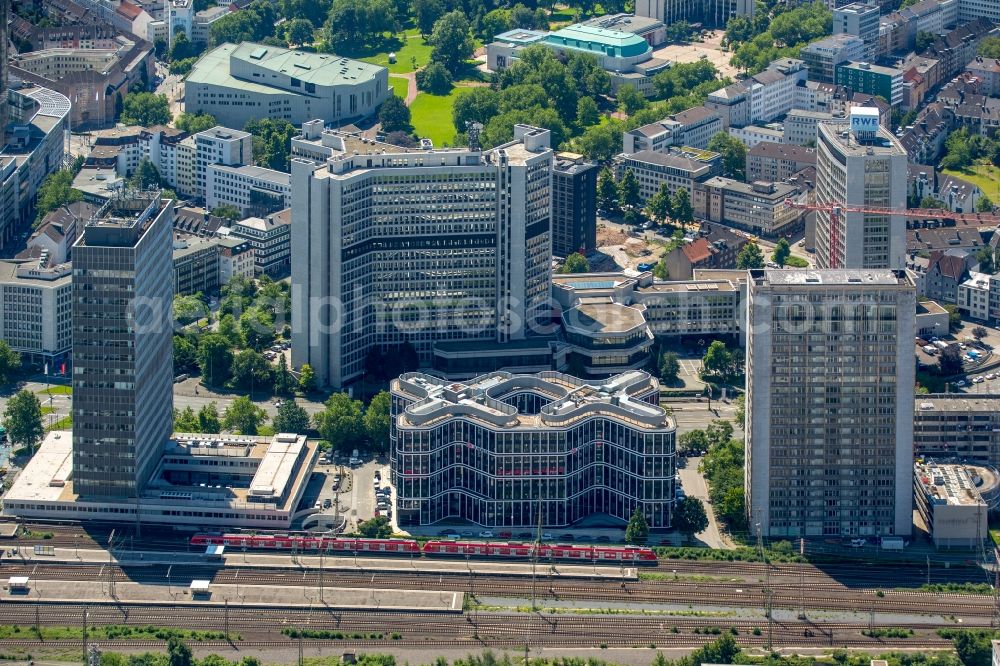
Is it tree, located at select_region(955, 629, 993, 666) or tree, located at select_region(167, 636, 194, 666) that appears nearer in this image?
tree, located at select_region(167, 636, 194, 666)

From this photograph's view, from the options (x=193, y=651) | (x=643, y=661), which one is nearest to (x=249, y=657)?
(x=193, y=651)

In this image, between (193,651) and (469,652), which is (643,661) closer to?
(469,652)

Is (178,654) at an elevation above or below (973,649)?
below

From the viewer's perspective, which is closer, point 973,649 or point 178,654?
point 178,654

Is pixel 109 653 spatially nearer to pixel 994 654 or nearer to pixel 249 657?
pixel 249 657

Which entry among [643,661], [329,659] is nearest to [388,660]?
[329,659]

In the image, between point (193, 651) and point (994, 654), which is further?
point (193, 651)

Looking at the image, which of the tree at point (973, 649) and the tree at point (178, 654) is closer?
the tree at point (178, 654)
